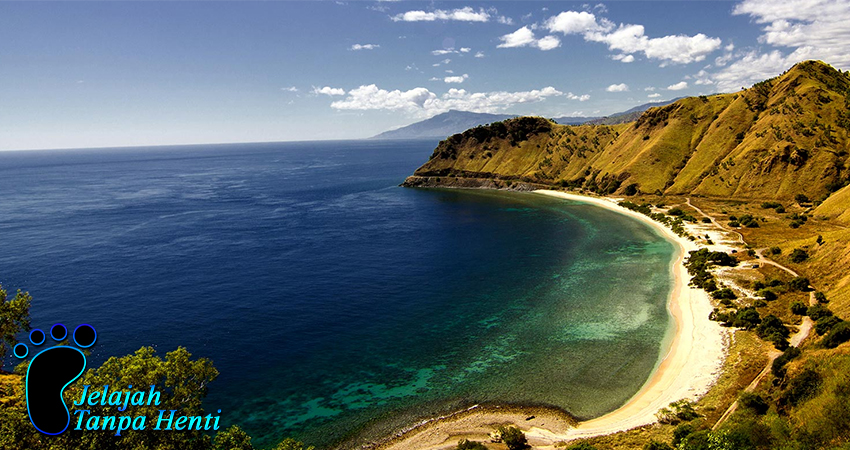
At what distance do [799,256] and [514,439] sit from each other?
78.3 metres

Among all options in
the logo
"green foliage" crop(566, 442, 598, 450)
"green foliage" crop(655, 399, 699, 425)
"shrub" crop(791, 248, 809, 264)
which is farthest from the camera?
"shrub" crop(791, 248, 809, 264)

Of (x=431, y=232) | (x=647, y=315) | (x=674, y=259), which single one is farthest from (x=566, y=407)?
(x=431, y=232)

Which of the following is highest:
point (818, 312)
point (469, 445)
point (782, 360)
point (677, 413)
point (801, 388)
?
point (801, 388)

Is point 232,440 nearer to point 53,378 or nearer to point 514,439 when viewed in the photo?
point 53,378

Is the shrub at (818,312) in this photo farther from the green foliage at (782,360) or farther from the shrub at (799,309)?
the green foliage at (782,360)

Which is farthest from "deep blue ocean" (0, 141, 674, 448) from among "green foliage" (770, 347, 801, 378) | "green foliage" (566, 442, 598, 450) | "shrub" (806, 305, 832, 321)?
"shrub" (806, 305, 832, 321)

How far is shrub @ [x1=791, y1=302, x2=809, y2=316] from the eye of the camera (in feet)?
207

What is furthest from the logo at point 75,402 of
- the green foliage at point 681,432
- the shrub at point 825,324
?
the shrub at point 825,324

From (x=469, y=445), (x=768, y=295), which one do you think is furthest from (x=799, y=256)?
(x=469, y=445)

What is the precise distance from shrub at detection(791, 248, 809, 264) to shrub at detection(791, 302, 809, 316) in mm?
25268

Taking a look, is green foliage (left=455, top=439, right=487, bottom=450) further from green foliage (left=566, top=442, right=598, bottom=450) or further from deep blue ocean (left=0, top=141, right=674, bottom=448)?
green foliage (left=566, top=442, right=598, bottom=450)

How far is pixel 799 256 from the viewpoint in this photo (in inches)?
3287

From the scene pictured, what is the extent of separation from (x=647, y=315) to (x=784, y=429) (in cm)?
3642

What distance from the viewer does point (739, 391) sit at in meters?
47.6
